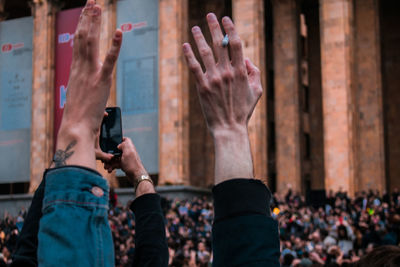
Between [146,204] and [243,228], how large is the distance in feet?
4.48

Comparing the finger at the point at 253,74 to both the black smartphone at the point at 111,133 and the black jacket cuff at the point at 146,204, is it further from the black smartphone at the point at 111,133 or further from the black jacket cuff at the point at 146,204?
the black jacket cuff at the point at 146,204

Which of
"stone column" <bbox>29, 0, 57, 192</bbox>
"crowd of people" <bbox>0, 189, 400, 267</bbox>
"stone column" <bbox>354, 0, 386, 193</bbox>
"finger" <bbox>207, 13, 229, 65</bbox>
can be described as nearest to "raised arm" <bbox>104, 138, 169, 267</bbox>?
"finger" <bbox>207, 13, 229, 65</bbox>

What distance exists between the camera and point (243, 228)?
200 cm

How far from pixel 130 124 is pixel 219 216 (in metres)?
30.3

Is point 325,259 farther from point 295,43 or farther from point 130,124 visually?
point 295,43

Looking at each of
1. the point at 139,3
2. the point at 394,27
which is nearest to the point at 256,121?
the point at 139,3

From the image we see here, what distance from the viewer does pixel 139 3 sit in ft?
109

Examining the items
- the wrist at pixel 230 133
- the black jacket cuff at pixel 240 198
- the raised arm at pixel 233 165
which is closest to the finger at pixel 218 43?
the raised arm at pixel 233 165

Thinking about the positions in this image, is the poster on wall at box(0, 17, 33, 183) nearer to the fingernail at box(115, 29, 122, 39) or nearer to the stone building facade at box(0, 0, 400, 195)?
the stone building facade at box(0, 0, 400, 195)

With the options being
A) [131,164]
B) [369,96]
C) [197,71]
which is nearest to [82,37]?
[197,71]

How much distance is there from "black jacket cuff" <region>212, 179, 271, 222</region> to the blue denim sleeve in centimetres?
34

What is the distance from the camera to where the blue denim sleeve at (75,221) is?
1.97 meters

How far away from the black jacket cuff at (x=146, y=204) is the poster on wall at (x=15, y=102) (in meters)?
33.6

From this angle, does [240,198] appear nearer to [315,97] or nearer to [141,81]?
[141,81]
